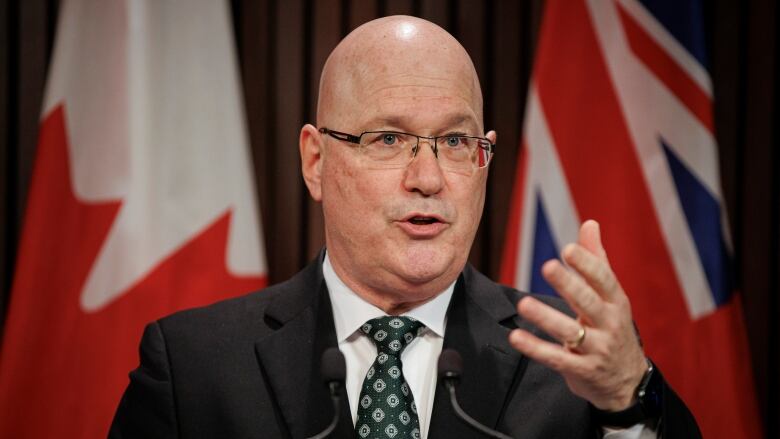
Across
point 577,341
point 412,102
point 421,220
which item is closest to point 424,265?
point 421,220

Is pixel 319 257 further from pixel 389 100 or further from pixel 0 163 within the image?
pixel 0 163

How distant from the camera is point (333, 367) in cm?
139

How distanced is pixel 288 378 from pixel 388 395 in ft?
0.68

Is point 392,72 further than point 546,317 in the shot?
Yes

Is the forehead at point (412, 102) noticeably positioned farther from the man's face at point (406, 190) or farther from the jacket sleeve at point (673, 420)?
the jacket sleeve at point (673, 420)

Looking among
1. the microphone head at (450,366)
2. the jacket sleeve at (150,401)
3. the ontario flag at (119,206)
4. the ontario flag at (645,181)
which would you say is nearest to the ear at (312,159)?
the jacket sleeve at (150,401)

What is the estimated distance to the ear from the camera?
1837 mm

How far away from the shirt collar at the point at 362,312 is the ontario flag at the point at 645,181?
1.17 m

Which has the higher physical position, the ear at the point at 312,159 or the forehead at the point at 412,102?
→ the forehead at the point at 412,102

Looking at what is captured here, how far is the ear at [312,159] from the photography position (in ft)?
6.03

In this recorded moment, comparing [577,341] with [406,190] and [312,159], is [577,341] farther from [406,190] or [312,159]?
[312,159]

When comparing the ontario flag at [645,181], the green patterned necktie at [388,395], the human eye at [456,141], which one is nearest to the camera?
the green patterned necktie at [388,395]

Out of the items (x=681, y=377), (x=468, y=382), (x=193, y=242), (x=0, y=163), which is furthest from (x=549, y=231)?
(x=0, y=163)

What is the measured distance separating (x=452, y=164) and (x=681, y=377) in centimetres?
158
